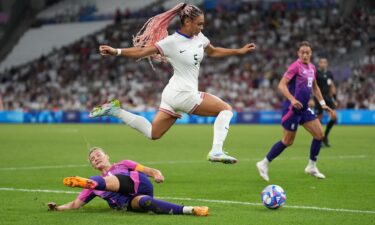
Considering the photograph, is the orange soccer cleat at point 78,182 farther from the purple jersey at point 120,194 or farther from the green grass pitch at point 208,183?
the purple jersey at point 120,194

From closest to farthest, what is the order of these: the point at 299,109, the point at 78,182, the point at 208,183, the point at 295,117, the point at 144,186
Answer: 1. the point at 78,182
2. the point at 144,186
3. the point at 208,183
4. the point at 299,109
5. the point at 295,117

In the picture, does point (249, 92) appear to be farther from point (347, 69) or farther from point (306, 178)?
point (306, 178)

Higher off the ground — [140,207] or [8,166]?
[140,207]

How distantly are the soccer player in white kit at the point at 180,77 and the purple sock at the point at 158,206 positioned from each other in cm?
190

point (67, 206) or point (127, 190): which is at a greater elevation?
point (127, 190)

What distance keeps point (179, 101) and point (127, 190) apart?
2.33 meters

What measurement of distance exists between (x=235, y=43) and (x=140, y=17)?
9.86 meters

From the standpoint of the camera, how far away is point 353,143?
24594 millimetres

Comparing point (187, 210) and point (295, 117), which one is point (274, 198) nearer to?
point (187, 210)

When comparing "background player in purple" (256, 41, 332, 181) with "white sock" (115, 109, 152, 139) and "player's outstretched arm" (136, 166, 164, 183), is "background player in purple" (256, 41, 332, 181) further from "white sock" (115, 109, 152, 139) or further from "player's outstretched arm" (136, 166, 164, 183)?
"player's outstretched arm" (136, 166, 164, 183)

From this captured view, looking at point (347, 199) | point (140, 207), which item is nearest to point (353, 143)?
point (347, 199)

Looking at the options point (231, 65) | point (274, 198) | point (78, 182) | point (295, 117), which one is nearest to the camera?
point (78, 182)

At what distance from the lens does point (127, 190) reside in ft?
30.7

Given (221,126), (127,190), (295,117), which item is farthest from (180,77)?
(295,117)
